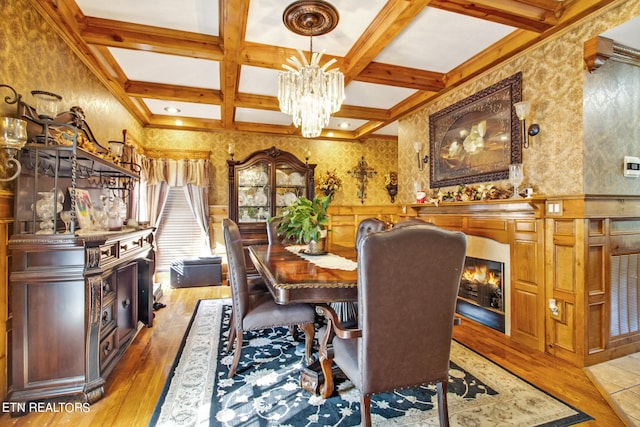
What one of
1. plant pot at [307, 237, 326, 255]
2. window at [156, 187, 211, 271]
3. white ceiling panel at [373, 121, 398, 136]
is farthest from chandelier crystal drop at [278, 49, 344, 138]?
window at [156, 187, 211, 271]

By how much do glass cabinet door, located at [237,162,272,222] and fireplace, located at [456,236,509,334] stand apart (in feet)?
10.2

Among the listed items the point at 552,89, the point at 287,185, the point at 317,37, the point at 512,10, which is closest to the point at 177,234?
the point at 287,185

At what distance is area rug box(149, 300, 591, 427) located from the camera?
1.63 m

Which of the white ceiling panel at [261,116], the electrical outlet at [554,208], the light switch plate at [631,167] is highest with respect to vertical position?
the white ceiling panel at [261,116]

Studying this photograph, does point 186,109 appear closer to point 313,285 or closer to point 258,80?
point 258,80

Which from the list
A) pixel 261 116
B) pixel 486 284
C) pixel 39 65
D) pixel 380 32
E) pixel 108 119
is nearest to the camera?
pixel 39 65

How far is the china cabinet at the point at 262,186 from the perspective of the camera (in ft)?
15.9

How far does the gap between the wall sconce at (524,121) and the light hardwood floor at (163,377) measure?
1.79 metres

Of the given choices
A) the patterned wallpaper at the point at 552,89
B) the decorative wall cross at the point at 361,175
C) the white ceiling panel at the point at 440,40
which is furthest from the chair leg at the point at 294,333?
the decorative wall cross at the point at 361,175

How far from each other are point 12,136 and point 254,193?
3.45 meters

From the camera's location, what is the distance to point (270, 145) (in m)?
5.40

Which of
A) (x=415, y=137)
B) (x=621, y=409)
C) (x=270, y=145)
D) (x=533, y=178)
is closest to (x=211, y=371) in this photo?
(x=621, y=409)

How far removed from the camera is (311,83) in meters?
2.38

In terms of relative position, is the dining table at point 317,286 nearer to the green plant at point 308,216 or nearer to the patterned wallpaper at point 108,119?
the green plant at point 308,216
